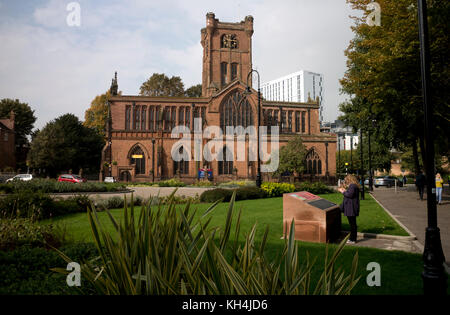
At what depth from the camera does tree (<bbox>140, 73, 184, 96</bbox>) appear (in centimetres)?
5916

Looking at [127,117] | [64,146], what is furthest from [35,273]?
[64,146]

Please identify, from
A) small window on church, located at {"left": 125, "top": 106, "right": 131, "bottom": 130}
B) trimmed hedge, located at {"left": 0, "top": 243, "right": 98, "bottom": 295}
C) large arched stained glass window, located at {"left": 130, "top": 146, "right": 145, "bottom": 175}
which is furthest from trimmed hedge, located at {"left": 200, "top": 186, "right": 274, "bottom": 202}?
small window on church, located at {"left": 125, "top": 106, "right": 131, "bottom": 130}

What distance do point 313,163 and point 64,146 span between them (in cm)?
4149

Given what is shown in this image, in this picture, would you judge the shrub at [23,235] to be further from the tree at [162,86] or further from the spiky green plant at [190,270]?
the tree at [162,86]

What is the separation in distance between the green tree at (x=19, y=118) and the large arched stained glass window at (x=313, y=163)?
48979 mm

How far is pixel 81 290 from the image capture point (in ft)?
10.5

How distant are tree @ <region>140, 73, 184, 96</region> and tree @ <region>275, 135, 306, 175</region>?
99.4 ft

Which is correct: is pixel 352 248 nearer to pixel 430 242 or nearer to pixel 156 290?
pixel 430 242

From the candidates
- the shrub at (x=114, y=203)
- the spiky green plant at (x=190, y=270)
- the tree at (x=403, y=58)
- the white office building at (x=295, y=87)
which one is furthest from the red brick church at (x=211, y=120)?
the white office building at (x=295, y=87)

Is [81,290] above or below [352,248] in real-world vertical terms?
above

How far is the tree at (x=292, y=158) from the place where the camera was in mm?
37875
